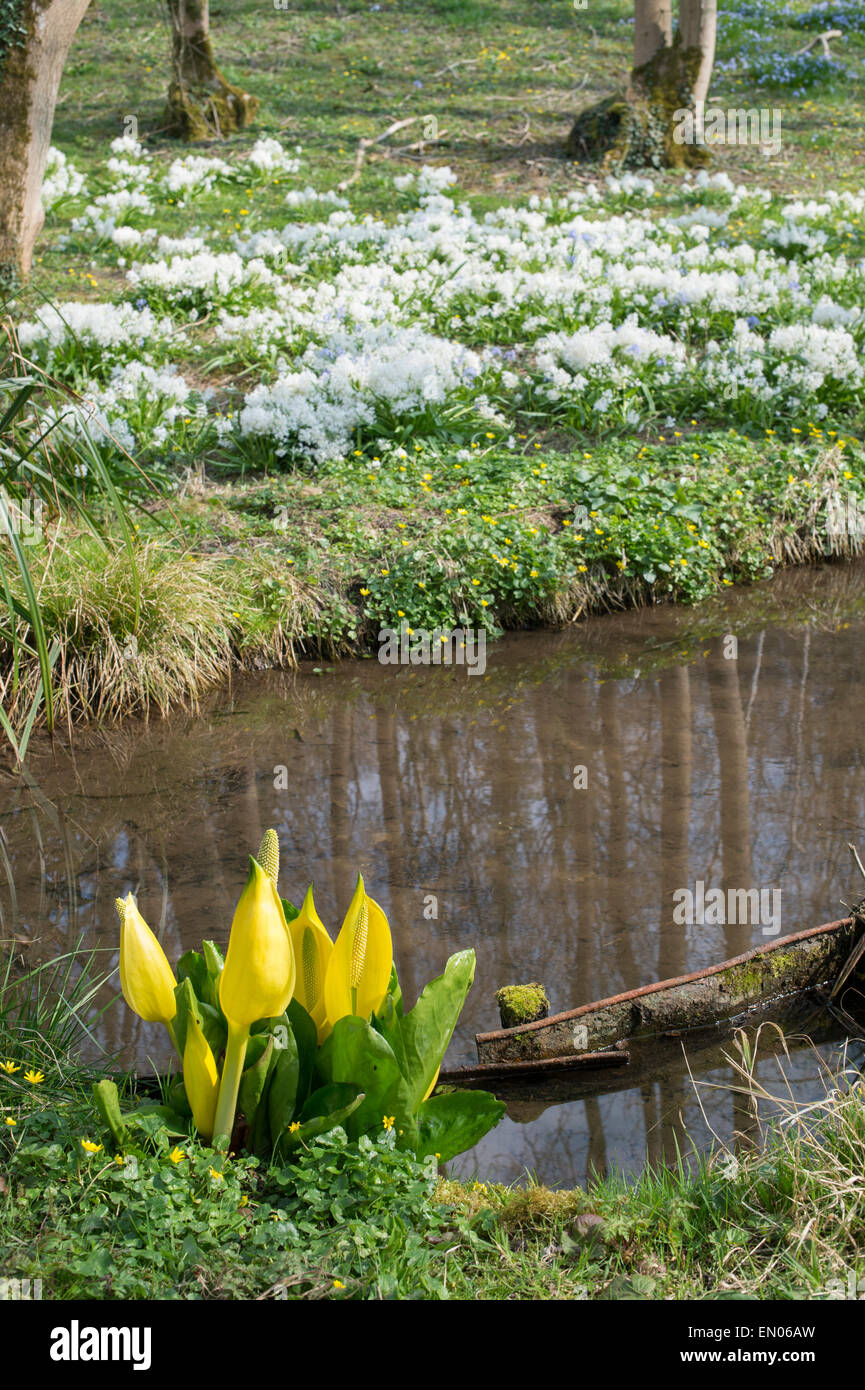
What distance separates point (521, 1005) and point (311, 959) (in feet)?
3.18

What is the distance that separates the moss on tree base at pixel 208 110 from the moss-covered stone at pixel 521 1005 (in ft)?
47.1

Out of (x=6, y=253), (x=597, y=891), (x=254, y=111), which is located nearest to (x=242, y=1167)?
(x=597, y=891)

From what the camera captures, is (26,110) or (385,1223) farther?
(26,110)

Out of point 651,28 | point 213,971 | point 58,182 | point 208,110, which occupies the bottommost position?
point 213,971

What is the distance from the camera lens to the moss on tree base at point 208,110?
1503 cm

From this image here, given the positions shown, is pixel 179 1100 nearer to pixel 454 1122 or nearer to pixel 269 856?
pixel 454 1122

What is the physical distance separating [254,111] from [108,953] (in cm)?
1436

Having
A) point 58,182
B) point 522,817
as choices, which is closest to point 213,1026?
point 522,817

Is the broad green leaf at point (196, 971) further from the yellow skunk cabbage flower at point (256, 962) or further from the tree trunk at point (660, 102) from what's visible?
the tree trunk at point (660, 102)

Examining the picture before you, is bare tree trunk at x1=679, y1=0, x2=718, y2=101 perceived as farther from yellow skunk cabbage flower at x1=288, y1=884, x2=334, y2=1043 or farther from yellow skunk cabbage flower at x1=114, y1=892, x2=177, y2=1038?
yellow skunk cabbage flower at x1=114, y1=892, x2=177, y2=1038

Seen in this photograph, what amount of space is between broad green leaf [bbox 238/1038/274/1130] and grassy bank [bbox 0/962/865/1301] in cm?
12

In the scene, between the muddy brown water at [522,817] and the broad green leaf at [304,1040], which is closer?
the broad green leaf at [304,1040]

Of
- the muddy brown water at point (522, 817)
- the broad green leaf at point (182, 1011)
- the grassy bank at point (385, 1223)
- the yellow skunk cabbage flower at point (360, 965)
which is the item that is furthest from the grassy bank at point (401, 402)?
the grassy bank at point (385, 1223)

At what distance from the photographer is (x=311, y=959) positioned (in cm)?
284
